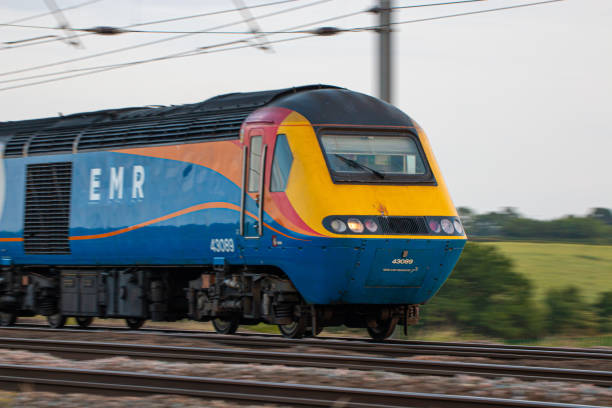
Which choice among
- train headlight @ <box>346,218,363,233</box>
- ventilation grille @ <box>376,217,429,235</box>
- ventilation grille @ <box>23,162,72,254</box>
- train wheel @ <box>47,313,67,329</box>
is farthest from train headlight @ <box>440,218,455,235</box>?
train wheel @ <box>47,313,67,329</box>

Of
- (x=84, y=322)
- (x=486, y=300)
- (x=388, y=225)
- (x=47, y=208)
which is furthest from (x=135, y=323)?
(x=486, y=300)

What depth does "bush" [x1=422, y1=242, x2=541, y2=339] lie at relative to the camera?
64.8 ft

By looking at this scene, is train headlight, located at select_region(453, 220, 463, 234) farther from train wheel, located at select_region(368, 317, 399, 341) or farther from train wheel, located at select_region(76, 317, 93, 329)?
train wheel, located at select_region(76, 317, 93, 329)

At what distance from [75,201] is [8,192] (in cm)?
214

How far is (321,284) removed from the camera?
12875 mm

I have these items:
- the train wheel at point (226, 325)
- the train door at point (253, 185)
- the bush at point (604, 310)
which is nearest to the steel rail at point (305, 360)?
the train door at point (253, 185)

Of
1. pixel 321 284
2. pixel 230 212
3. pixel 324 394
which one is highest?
pixel 230 212

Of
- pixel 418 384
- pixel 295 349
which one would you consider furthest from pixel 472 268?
pixel 418 384

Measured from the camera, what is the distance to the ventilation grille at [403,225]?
42.0ft

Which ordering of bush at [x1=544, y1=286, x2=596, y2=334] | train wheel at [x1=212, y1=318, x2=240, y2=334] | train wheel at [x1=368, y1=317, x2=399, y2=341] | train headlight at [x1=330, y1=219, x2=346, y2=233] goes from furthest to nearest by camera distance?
bush at [x1=544, y1=286, x2=596, y2=334], train wheel at [x1=212, y1=318, x2=240, y2=334], train wheel at [x1=368, y1=317, x2=399, y2=341], train headlight at [x1=330, y1=219, x2=346, y2=233]

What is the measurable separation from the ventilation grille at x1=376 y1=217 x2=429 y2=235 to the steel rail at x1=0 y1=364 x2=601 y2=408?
4.69m

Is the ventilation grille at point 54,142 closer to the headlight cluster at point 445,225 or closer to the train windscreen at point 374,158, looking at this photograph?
the train windscreen at point 374,158

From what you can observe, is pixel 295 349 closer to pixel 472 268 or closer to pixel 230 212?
pixel 230 212

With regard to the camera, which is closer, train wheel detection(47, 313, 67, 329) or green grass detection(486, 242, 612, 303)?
train wheel detection(47, 313, 67, 329)
